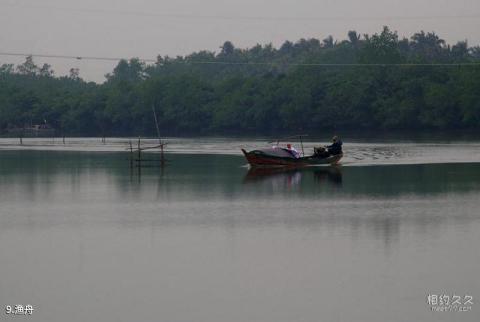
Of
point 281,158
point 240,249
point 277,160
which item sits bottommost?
point 240,249

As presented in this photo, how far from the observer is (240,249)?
2233 centimetres

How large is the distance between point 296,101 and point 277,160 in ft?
261

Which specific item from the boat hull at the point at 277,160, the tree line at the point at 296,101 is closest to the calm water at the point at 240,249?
the boat hull at the point at 277,160

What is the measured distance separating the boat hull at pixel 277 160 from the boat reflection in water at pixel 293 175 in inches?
17.5

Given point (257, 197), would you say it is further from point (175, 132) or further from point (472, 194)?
point (175, 132)

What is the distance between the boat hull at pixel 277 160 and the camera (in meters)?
51.5

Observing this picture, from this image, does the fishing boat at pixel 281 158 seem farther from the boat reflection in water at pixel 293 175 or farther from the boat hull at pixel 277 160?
the boat reflection in water at pixel 293 175

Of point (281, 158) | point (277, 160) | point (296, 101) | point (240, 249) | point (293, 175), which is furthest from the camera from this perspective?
point (296, 101)

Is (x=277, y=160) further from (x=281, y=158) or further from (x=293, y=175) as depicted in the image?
(x=293, y=175)

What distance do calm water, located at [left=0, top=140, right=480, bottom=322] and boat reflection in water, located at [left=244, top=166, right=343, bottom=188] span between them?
57 cm

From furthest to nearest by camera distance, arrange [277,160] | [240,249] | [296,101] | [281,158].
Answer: [296,101] → [277,160] → [281,158] → [240,249]

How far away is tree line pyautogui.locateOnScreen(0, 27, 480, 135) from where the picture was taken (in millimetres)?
119312

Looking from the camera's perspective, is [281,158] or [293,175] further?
[281,158]

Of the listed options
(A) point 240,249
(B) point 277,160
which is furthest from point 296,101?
(A) point 240,249
